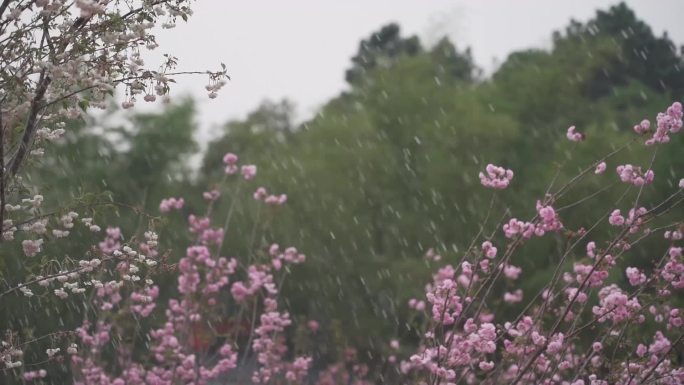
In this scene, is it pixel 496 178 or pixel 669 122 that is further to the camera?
pixel 496 178

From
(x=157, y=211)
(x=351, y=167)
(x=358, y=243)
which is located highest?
(x=157, y=211)

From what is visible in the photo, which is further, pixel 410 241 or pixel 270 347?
pixel 410 241

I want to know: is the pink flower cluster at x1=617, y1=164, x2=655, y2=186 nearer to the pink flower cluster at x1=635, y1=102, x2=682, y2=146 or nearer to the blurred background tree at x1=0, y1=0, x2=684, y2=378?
the pink flower cluster at x1=635, y1=102, x2=682, y2=146

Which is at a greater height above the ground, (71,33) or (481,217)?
(71,33)

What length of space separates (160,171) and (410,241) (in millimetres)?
5924

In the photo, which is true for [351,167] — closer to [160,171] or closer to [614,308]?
[160,171]

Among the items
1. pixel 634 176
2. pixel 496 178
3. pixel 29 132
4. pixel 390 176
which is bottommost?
pixel 634 176

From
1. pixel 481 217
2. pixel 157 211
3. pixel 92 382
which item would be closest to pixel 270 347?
pixel 92 382

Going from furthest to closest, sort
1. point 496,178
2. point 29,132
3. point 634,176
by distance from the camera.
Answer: point 496,178 → point 634,176 → point 29,132

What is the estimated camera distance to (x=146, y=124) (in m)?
18.5

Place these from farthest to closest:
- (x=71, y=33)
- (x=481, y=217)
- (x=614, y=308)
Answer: (x=481, y=217) < (x=614, y=308) < (x=71, y=33)

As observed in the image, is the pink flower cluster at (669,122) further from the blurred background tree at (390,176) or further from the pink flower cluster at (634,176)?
the blurred background tree at (390,176)

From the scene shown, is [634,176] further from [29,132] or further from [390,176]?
[390,176]

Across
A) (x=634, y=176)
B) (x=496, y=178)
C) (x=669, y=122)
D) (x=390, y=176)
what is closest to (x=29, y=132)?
(x=496, y=178)
